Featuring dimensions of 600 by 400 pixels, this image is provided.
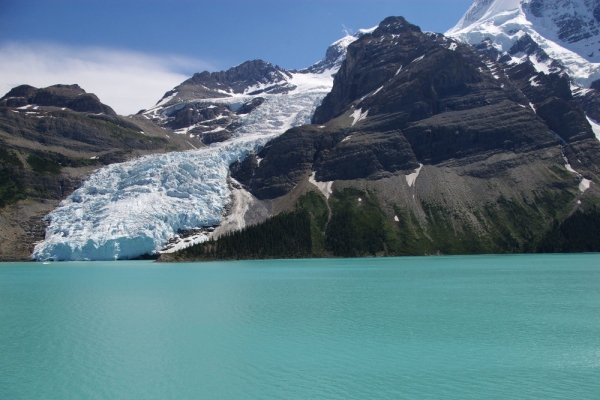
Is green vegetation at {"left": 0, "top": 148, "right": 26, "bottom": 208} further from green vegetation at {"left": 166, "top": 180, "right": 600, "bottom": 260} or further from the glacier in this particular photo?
green vegetation at {"left": 166, "top": 180, "right": 600, "bottom": 260}

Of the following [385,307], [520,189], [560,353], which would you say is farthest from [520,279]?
[520,189]

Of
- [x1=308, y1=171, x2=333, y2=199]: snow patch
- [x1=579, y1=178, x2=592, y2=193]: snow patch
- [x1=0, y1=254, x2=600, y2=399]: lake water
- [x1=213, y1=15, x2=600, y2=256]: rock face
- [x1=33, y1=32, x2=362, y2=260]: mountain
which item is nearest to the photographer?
[x1=0, y1=254, x2=600, y2=399]: lake water

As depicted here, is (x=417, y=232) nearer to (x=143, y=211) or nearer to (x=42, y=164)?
(x=143, y=211)

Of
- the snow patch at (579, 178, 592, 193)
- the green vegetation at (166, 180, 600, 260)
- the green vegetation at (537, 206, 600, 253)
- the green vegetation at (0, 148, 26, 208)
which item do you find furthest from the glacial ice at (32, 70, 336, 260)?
the snow patch at (579, 178, 592, 193)

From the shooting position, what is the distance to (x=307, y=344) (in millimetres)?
35312

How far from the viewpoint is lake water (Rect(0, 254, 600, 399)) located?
26.5 m

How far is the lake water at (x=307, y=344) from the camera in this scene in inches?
1042

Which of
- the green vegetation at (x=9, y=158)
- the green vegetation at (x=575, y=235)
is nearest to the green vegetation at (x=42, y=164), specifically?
the green vegetation at (x=9, y=158)

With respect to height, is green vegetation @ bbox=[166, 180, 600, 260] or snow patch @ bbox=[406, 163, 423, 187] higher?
snow patch @ bbox=[406, 163, 423, 187]

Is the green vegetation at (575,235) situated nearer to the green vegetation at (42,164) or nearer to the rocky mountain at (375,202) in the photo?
the rocky mountain at (375,202)

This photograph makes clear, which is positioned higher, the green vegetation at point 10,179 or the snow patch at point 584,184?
the green vegetation at point 10,179

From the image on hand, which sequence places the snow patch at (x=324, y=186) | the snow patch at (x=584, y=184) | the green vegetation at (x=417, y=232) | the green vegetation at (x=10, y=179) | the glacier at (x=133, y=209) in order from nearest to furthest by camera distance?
the green vegetation at (x=417, y=232)
the glacier at (x=133, y=209)
the green vegetation at (x=10, y=179)
the snow patch at (x=584, y=184)
the snow patch at (x=324, y=186)

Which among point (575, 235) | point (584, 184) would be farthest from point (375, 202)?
point (584, 184)

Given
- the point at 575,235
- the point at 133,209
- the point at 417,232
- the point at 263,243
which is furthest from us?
the point at 133,209
